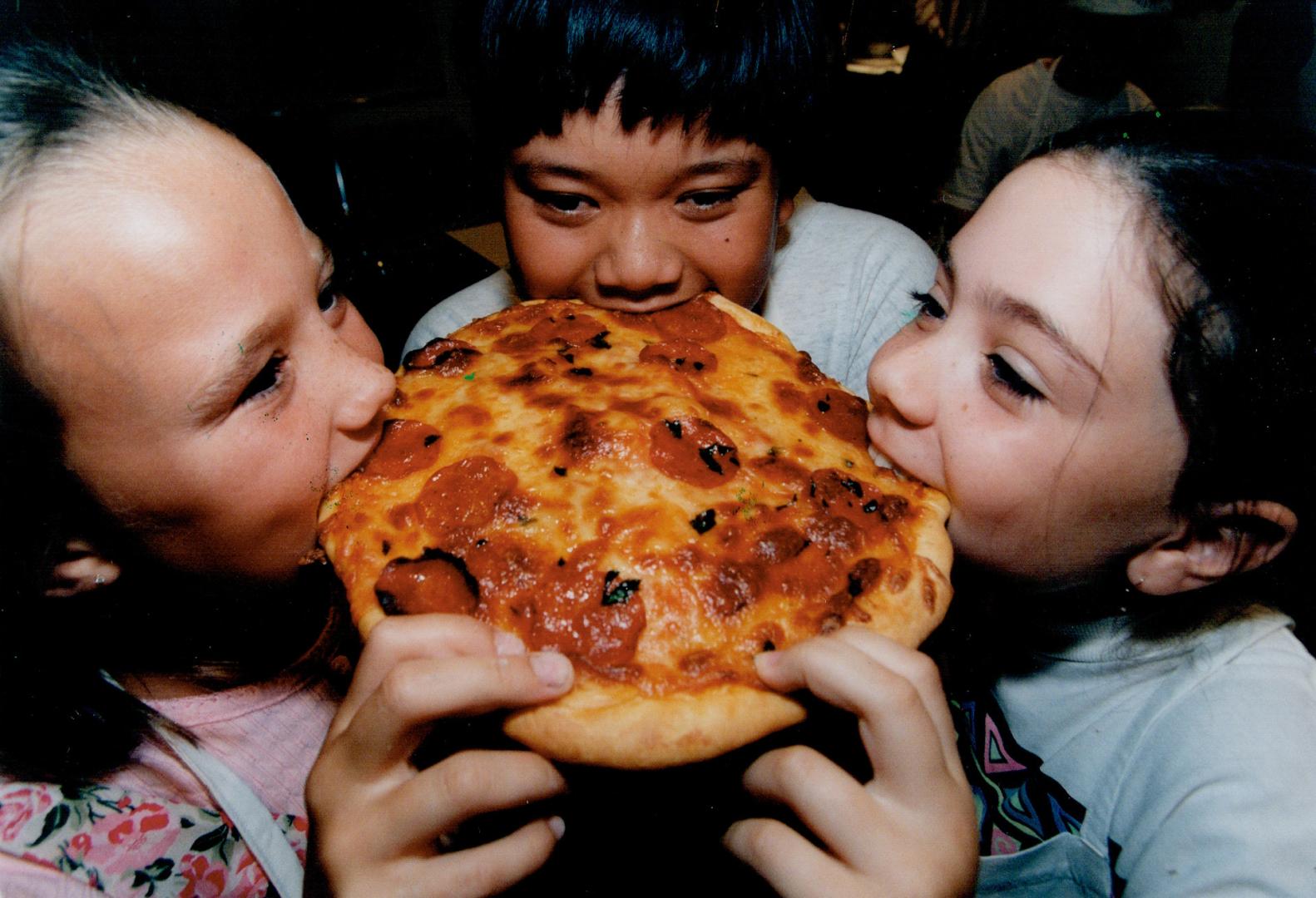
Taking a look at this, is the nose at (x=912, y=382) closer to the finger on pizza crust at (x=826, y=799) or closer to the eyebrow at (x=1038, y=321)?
the eyebrow at (x=1038, y=321)

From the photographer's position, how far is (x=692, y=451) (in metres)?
1.54

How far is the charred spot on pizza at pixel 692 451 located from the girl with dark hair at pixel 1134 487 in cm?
41

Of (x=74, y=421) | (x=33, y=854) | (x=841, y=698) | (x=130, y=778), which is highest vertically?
(x=74, y=421)

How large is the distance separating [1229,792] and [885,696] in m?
1.00

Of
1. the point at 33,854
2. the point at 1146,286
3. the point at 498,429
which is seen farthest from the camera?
the point at 498,429

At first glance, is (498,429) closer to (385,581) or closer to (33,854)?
(385,581)

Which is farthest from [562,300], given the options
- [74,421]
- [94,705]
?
[94,705]

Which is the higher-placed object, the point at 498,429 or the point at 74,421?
the point at 74,421

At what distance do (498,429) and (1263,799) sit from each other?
1844mm

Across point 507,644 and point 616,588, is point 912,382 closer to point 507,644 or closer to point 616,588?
point 616,588

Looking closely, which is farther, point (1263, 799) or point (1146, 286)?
point (1263, 799)

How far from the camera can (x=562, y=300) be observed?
2145 mm

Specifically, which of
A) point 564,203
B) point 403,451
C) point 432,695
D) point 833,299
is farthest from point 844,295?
point 432,695

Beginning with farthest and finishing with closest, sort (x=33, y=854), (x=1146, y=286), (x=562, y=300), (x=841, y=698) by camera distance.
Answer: (x=562, y=300)
(x=33, y=854)
(x=1146, y=286)
(x=841, y=698)
